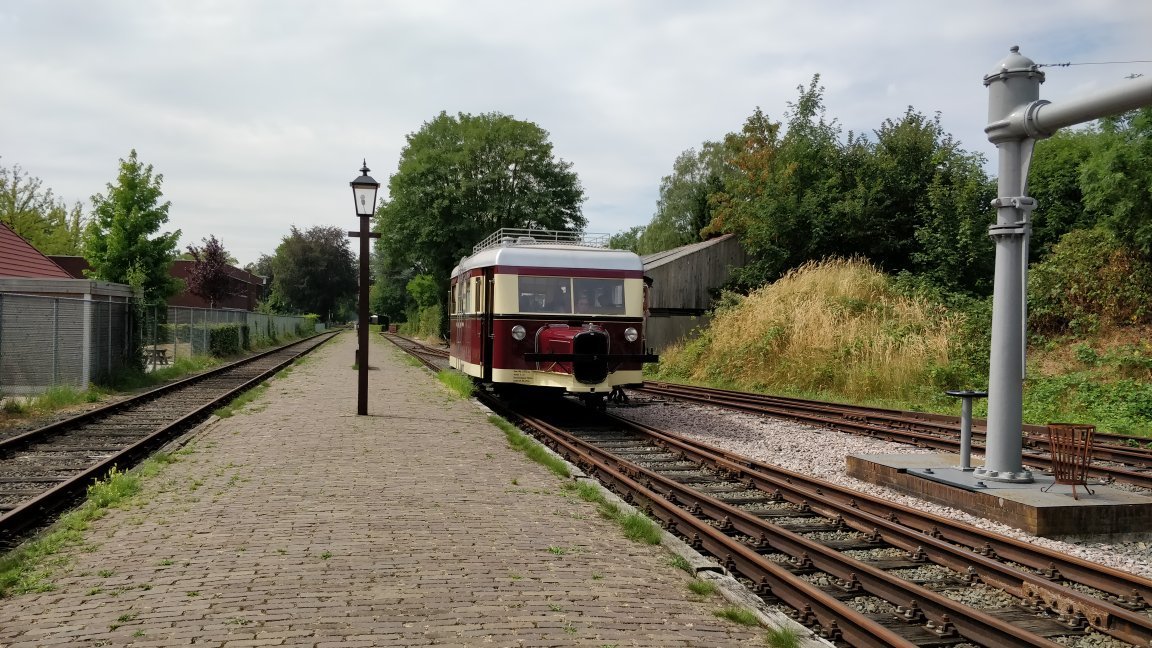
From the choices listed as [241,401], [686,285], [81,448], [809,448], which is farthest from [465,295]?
[686,285]

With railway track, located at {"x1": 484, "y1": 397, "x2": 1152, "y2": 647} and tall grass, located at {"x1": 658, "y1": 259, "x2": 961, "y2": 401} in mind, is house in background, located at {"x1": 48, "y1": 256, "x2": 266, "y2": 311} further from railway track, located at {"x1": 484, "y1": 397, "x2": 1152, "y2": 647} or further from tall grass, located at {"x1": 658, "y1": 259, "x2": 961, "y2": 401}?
railway track, located at {"x1": 484, "y1": 397, "x2": 1152, "y2": 647}

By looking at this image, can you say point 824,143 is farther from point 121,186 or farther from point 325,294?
point 325,294

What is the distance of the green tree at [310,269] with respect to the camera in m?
91.6

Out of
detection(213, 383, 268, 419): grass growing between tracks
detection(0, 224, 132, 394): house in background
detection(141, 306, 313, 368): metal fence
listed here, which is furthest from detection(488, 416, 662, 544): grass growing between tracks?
detection(141, 306, 313, 368): metal fence

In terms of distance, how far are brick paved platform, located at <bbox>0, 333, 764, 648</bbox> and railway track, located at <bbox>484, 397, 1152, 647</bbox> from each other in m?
0.65

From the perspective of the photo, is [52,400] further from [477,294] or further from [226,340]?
[226,340]

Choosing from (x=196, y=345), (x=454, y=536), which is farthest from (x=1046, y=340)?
(x=196, y=345)

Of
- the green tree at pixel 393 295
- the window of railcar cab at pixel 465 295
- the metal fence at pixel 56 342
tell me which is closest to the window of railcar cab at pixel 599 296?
the window of railcar cab at pixel 465 295

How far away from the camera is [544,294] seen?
1409 centimetres

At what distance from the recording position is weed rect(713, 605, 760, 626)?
464cm

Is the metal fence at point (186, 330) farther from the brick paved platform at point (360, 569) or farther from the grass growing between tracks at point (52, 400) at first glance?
the brick paved platform at point (360, 569)

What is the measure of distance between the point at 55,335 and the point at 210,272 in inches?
1676

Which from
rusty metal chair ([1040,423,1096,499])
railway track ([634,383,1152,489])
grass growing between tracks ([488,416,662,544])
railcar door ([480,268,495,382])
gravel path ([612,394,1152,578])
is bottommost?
gravel path ([612,394,1152,578])

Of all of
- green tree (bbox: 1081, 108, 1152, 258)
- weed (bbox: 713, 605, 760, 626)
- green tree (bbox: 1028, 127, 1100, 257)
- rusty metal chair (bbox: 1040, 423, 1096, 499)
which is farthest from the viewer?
green tree (bbox: 1028, 127, 1100, 257)
